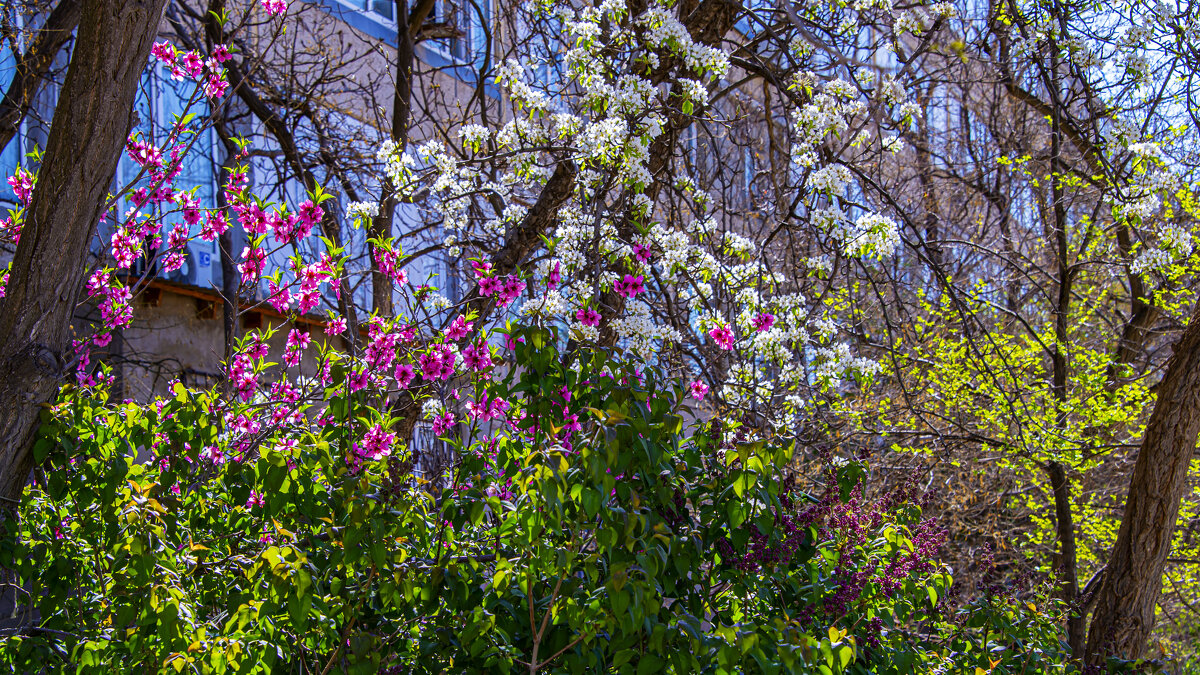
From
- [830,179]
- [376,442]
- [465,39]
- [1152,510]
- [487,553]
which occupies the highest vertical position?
[465,39]

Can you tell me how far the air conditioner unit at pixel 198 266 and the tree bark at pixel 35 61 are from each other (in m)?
2.65

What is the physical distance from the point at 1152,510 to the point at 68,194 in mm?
4577

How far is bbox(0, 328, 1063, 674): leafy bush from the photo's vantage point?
1.90 metres

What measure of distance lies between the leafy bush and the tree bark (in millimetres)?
3117

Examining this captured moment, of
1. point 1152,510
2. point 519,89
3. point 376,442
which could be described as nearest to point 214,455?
point 376,442

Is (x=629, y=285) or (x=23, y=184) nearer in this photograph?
(x=23, y=184)

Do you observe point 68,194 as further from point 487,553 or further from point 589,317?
point 589,317

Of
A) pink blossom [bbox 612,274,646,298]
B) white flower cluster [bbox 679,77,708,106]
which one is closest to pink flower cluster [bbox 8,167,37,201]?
pink blossom [bbox 612,274,646,298]

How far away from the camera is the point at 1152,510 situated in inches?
168

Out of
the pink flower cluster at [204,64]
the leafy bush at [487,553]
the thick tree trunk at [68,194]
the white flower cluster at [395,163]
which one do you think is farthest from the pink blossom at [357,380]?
the white flower cluster at [395,163]

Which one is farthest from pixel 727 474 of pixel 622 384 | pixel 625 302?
pixel 625 302

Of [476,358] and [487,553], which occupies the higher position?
[476,358]

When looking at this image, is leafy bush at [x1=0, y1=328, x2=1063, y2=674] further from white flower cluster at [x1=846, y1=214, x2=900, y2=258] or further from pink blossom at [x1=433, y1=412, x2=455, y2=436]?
white flower cluster at [x1=846, y1=214, x2=900, y2=258]

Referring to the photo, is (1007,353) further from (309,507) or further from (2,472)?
(2,472)
